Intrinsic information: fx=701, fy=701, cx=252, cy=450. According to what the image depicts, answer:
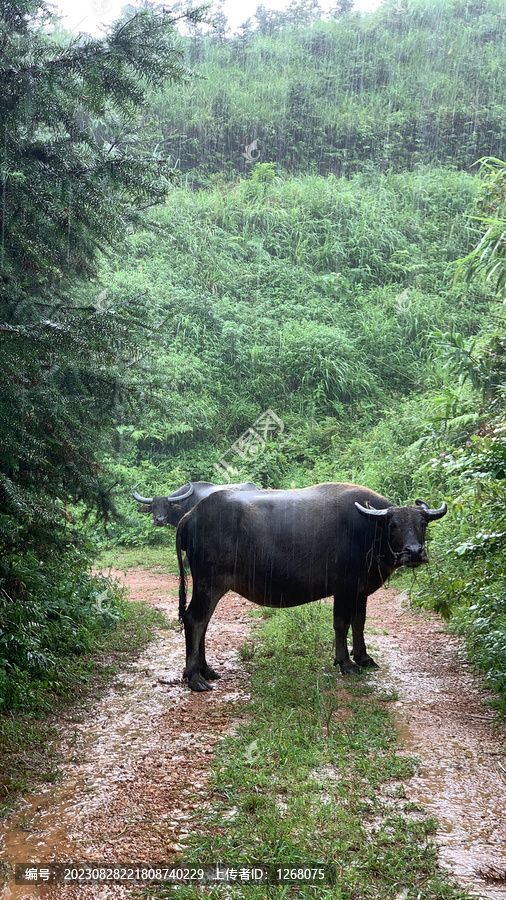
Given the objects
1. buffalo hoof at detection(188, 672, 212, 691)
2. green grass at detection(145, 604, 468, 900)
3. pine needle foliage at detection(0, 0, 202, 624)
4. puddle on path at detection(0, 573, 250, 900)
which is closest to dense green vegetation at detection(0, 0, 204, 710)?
pine needle foliage at detection(0, 0, 202, 624)

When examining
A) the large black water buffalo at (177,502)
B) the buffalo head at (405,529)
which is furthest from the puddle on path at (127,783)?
the large black water buffalo at (177,502)

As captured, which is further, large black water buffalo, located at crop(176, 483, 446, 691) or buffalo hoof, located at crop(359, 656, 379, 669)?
buffalo hoof, located at crop(359, 656, 379, 669)

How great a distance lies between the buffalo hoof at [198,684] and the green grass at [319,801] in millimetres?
375

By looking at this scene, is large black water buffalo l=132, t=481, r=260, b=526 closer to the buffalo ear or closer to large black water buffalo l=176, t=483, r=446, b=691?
large black water buffalo l=176, t=483, r=446, b=691

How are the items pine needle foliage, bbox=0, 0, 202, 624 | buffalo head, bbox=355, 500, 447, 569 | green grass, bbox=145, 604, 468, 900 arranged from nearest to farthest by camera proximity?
green grass, bbox=145, 604, 468, 900, pine needle foliage, bbox=0, 0, 202, 624, buffalo head, bbox=355, 500, 447, 569

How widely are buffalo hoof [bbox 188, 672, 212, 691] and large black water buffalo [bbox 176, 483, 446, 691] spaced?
10 cm

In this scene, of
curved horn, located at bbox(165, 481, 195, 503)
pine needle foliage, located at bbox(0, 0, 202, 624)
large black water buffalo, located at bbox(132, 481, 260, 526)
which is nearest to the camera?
pine needle foliage, located at bbox(0, 0, 202, 624)

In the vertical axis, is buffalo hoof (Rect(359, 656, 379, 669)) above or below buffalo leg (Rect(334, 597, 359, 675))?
below

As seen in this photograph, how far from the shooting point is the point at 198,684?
17.8ft

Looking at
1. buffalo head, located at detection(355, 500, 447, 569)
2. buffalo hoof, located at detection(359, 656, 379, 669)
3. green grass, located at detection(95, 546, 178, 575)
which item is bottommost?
green grass, located at detection(95, 546, 178, 575)

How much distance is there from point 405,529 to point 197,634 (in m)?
1.85

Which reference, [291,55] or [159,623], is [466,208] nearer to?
[291,55]

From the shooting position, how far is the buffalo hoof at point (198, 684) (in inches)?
213

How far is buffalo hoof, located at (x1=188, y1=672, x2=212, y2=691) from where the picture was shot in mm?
5398
